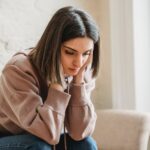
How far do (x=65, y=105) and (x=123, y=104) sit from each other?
0.83 metres

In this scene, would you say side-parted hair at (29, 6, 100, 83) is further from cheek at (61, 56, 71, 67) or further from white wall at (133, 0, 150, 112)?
white wall at (133, 0, 150, 112)

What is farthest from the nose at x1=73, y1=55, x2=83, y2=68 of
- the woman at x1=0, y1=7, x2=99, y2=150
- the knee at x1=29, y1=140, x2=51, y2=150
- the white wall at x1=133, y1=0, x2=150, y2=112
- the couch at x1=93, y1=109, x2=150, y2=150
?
the white wall at x1=133, y1=0, x2=150, y2=112

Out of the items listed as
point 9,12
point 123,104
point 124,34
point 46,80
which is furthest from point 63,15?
point 123,104

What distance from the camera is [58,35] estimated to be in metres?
1.31

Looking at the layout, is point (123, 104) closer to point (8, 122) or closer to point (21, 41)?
point (21, 41)

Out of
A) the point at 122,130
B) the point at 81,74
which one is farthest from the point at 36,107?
the point at 122,130

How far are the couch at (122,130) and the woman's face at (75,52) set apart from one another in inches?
24.6

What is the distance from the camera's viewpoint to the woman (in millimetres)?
1311

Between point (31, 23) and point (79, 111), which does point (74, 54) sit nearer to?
point (79, 111)

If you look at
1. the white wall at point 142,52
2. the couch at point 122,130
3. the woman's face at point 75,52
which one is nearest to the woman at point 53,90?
the woman's face at point 75,52

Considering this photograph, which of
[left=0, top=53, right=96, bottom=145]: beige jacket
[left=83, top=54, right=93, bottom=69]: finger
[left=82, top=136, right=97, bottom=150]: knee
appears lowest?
[left=82, top=136, right=97, bottom=150]: knee

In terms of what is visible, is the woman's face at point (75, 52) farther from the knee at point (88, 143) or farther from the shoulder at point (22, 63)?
the knee at point (88, 143)

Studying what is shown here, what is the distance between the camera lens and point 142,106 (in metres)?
2.14

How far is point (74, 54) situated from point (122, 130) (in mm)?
713
